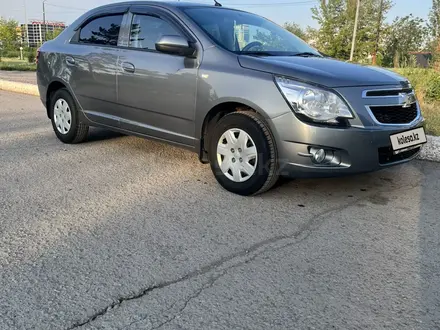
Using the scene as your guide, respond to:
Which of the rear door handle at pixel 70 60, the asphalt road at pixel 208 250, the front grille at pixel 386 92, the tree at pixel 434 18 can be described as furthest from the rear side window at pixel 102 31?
the tree at pixel 434 18

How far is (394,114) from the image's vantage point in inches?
144

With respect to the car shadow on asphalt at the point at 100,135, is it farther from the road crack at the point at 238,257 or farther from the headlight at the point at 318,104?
the road crack at the point at 238,257

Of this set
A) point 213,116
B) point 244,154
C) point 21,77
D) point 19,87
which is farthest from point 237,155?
point 21,77

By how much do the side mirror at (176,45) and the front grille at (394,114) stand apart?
1.65 metres

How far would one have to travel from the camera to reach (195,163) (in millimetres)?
4855

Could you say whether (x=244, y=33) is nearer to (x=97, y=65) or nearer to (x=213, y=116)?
(x=213, y=116)

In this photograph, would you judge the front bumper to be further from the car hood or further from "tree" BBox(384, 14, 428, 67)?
"tree" BBox(384, 14, 428, 67)

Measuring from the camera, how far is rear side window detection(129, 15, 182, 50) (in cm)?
434

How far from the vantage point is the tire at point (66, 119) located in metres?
5.37

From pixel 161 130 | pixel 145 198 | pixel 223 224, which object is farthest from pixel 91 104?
pixel 223 224

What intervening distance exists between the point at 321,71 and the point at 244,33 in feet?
3.72

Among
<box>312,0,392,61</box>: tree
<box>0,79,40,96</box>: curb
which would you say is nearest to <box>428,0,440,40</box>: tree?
<box>312,0,392,61</box>: tree

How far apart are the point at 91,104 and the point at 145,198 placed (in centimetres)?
186

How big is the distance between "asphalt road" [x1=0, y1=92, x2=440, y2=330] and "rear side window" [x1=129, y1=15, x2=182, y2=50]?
128 centimetres
